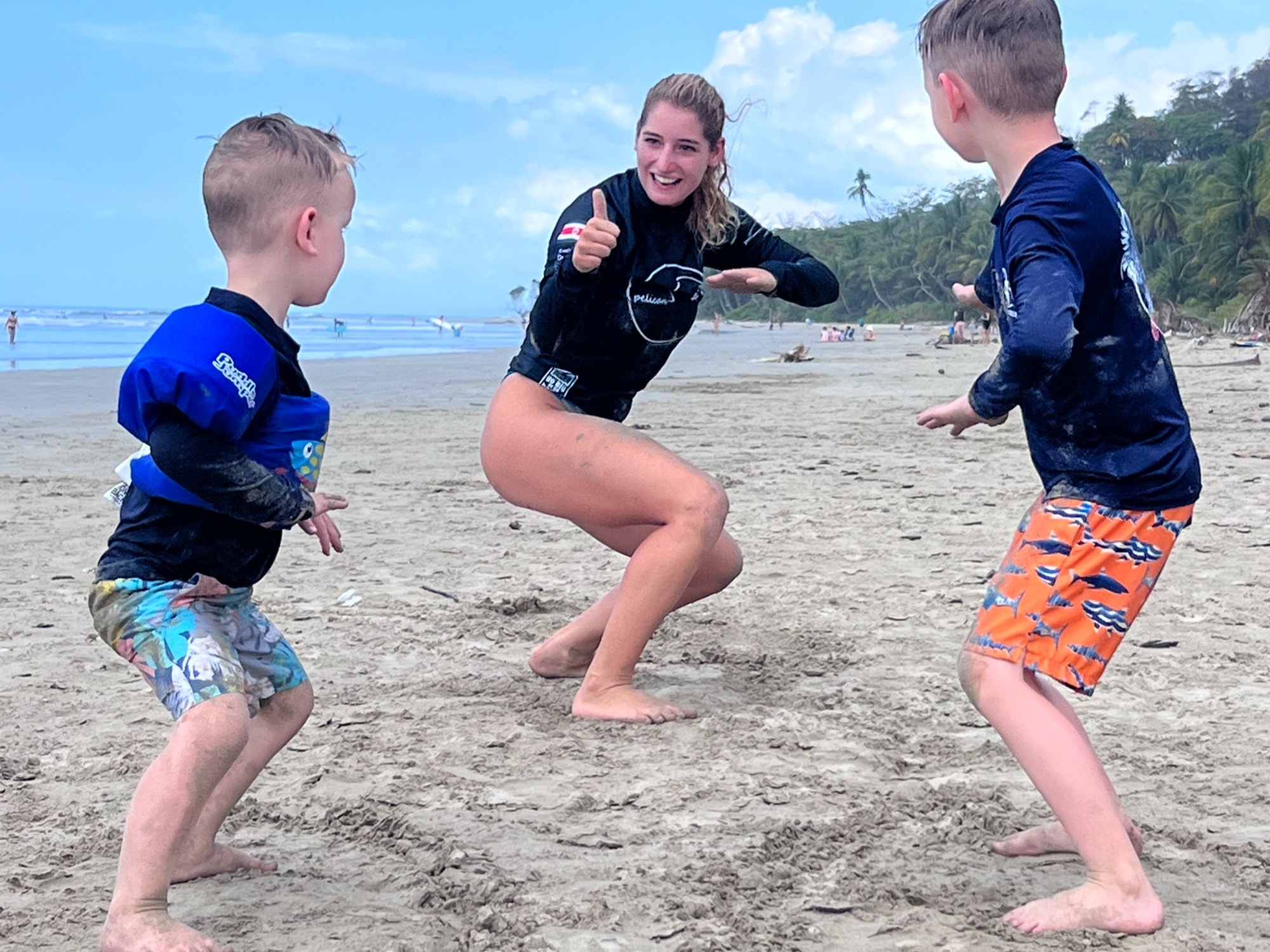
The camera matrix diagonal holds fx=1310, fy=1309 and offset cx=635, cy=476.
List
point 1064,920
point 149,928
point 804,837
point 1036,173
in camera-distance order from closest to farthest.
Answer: point 149,928 < point 1064,920 < point 1036,173 < point 804,837

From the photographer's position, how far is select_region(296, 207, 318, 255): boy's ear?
8.35 feet

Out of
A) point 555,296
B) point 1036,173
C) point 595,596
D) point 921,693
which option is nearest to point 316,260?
point 555,296

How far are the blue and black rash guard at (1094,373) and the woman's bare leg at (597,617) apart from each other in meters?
1.62

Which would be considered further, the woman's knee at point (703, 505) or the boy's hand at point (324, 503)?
the woman's knee at point (703, 505)

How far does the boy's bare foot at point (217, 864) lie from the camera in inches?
102

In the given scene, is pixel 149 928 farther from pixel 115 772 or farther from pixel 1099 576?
pixel 1099 576

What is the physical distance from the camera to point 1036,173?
2498mm

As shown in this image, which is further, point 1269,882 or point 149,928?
point 1269,882

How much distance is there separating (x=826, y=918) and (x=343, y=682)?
2.00 m

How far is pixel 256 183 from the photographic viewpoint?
2510mm

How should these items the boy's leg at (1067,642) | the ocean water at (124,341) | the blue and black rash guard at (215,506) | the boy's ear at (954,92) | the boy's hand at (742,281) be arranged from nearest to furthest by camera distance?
the blue and black rash guard at (215,506) < the boy's leg at (1067,642) < the boy's ear at (954,92) < the boy's hand at (742,281) < the ocean water at (124,341)

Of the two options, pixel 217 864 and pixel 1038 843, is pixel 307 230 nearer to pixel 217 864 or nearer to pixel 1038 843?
pixel 217 864

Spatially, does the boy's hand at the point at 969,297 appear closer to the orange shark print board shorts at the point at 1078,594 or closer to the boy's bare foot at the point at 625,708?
the orange shark print board shorts at the point at 1078,594

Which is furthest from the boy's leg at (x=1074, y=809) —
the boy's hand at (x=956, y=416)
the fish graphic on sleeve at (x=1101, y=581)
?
the boy's hand at (x=956, y=416)
